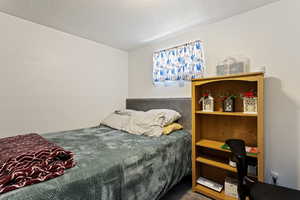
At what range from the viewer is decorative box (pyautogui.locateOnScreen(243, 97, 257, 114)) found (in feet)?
4.94

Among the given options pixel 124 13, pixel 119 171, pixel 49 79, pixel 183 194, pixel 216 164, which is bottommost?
pixel 183 194

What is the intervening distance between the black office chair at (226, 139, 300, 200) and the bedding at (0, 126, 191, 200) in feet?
2.27

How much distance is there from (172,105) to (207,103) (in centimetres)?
64

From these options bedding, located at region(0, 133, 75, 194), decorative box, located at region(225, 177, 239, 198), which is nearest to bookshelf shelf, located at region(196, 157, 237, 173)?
decorative box, located at region(225, 177, 239, 198)

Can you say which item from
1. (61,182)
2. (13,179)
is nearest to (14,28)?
(13,179)

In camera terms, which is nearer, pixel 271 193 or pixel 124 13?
pixel 271 193

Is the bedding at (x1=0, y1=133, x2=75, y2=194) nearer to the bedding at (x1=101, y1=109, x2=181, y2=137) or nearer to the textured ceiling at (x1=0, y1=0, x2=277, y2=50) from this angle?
the bedding at (x1=101, y1=109, x2=181, y2=137)

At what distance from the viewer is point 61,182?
2.78 feet

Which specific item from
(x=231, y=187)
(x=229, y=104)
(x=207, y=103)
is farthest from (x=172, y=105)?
(x=231, y=187)

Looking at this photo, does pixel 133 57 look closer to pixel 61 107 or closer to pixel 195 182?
pixel 61 107

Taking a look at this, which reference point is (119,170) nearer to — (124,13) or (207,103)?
(207,103)

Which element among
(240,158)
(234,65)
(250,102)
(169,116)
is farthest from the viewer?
(169,116)

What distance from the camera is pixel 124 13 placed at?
1796mm

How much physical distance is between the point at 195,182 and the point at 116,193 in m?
1.14
